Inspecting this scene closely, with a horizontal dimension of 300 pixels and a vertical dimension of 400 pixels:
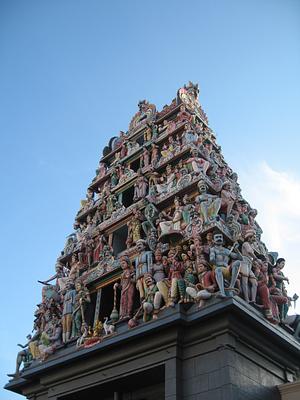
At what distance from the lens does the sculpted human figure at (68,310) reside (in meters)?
20.7

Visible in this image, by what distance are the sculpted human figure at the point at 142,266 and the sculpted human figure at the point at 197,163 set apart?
3865 mm

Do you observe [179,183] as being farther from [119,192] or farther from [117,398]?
[117,398]

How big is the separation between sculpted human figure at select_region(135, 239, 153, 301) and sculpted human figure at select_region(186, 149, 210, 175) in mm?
3865

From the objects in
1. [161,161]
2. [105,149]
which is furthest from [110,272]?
[105,149]

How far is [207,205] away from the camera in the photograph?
18.8 metres

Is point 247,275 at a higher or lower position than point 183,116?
lower

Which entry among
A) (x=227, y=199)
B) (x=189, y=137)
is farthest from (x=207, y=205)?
(x=189, y=137)

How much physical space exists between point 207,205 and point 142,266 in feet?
10.5

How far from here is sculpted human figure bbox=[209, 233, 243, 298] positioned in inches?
633

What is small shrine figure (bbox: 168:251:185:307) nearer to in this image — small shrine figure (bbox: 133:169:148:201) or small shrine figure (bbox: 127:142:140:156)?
small shrine figure (bbox: 133:169:148:201)

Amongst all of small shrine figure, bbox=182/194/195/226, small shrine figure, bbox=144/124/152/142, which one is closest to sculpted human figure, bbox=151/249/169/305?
small shrine figure, bbox=182/194/195/226

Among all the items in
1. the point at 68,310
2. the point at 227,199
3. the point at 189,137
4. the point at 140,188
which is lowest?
the point at 68,310

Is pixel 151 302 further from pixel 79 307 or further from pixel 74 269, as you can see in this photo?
pixel 74 269

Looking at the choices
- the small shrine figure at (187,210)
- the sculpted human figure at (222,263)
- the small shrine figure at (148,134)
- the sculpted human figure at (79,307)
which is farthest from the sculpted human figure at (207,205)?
the small shrine figure at (148,134)
